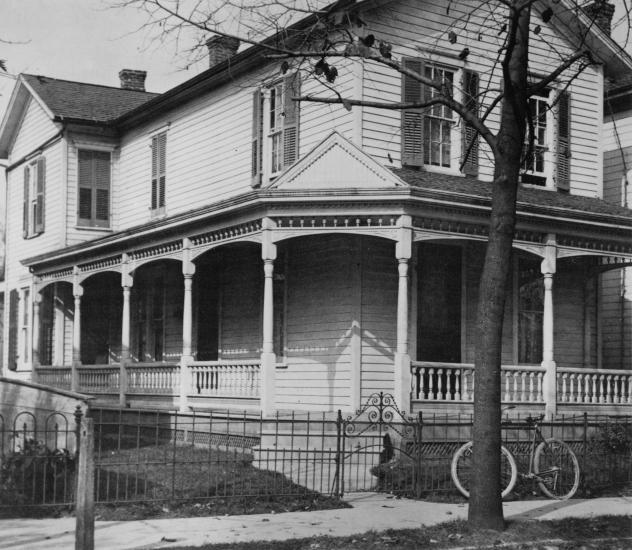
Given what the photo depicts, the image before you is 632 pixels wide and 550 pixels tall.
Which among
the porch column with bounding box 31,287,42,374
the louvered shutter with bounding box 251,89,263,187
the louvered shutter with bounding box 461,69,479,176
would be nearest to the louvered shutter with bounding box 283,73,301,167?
the louvered shutter with bounding box 251,89,263,187

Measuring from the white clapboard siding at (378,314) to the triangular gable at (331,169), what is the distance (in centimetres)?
167

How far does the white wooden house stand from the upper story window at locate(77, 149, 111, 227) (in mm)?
60

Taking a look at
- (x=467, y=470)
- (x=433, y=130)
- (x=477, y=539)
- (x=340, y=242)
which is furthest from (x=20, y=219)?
(x=477, y=539)

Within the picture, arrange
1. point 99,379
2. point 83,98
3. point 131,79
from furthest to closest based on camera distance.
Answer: point 131,79
point 83,98
point 99,379

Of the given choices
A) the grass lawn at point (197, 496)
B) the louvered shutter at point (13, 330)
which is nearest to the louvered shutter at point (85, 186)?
the louvered shutter at point (13, 330)

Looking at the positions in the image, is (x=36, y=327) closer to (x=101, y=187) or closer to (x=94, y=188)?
(x=94, y=188)

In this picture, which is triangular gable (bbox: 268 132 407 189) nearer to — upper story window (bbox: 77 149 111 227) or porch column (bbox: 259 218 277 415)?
porch column (bbox: 259 218 277 415)

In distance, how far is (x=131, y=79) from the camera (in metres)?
30.7

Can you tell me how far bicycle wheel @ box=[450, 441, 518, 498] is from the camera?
1189 cm

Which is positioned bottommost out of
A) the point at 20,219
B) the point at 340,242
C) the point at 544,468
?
the point at 544,468

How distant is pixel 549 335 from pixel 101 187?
14.0 m

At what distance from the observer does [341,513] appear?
11031 mm

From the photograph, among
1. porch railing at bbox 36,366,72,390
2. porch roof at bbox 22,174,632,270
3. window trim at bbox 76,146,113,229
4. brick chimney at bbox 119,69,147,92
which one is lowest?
porch railing at bbox 36,366,72,390

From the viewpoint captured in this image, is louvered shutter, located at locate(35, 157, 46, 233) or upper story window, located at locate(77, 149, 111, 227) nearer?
upper story window, located at locate(77, 149, 111, 227)
